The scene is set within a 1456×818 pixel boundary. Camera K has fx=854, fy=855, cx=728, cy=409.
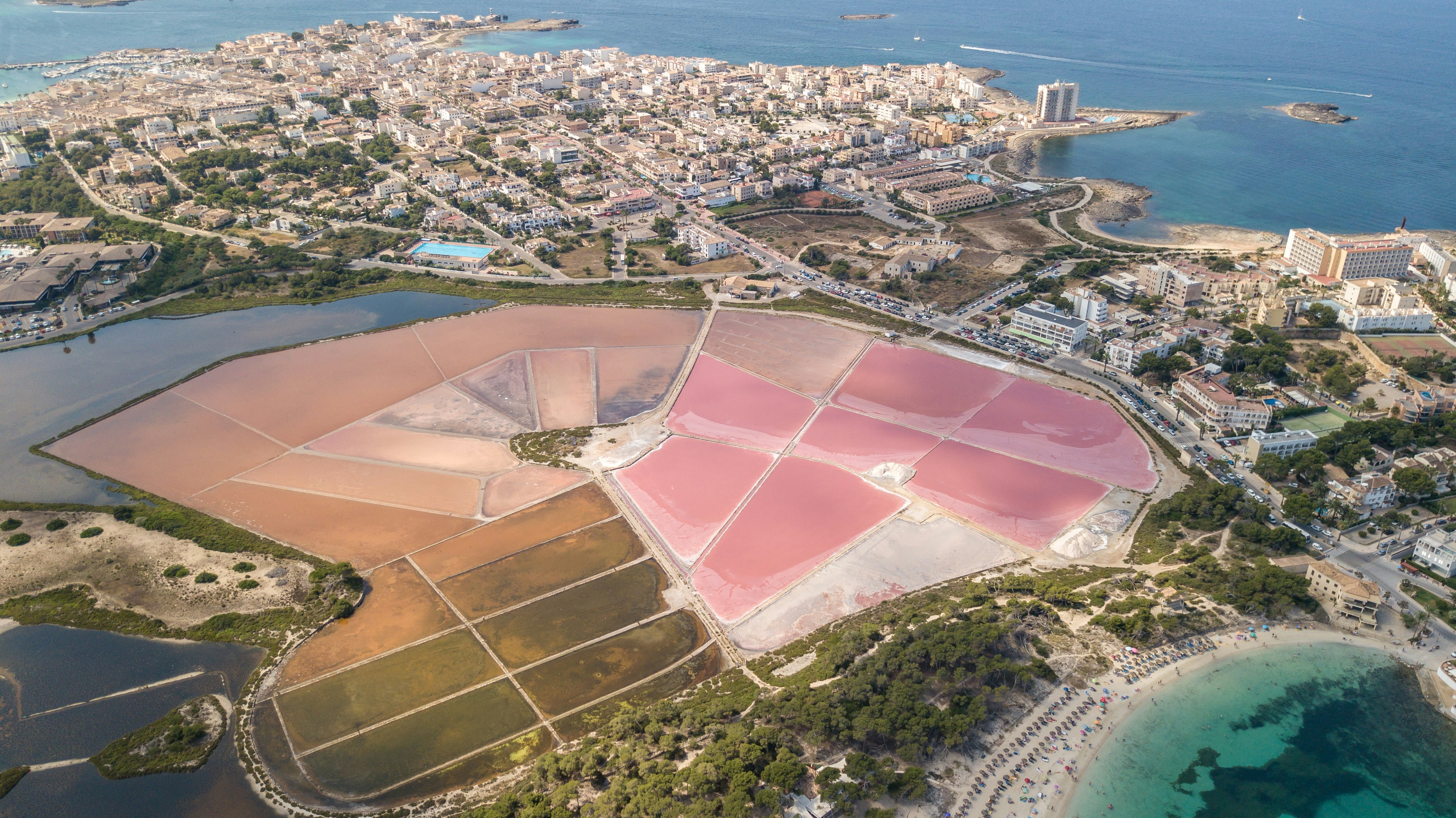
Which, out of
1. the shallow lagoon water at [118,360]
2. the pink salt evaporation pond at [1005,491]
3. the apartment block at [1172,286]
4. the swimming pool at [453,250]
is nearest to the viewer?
the pink salt evaporation pond at [1005,491]

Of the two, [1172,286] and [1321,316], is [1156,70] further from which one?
[1321,316]

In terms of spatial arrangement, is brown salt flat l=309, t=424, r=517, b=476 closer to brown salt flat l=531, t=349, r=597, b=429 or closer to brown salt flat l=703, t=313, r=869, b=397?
brown salt flat l=531, t=349, r=597, b=429

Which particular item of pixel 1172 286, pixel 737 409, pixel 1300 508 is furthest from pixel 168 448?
pixel 1172 286

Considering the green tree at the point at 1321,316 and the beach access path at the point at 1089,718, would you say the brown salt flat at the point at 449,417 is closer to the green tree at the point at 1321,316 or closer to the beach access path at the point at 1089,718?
the beach access path at the point at 1089,718

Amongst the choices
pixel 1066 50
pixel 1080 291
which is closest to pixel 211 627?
pixel 1080 291

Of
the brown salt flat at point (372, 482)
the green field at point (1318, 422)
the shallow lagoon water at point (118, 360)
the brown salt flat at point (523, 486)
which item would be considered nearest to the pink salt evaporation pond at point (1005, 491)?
the green field at point (1318, 422)

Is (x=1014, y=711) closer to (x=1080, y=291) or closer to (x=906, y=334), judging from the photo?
(x=906, y=334)
